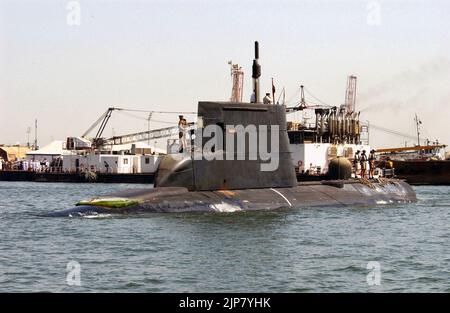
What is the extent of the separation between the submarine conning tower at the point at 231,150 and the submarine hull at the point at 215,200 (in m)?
0.46

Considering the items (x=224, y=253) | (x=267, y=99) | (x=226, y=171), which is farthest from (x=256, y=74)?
(x=224, y=253)

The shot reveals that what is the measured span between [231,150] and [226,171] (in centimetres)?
82

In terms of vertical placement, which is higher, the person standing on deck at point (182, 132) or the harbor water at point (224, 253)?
the person standing on deck at point (182, 132)

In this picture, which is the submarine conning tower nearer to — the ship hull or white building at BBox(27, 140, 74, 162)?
the ship hull

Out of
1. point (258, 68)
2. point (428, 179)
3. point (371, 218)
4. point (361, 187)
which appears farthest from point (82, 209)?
point (428, 179)

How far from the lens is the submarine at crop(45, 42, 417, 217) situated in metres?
27.2

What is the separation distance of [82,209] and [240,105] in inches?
272

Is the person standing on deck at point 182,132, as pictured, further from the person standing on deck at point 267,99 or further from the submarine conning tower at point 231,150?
the person standing on deck at point 267,99

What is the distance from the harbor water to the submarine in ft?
2.22

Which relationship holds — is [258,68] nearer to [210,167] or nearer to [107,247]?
[210,167]

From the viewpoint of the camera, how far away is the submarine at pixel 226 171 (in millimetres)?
27234

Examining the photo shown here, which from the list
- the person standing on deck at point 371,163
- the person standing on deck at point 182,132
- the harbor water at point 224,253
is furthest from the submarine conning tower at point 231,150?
the person standing on deck at point 371,163

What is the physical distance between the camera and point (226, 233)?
22.9 metres

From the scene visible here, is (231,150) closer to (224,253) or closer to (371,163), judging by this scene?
(224,253)
